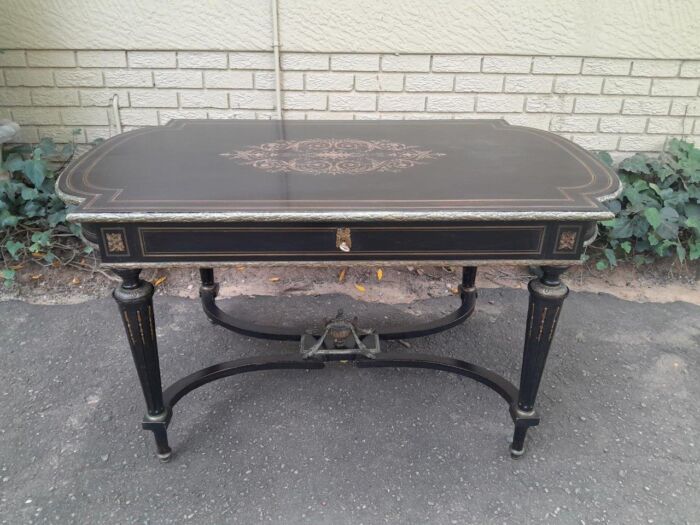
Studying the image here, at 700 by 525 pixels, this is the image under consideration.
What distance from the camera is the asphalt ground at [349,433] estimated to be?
1863 millimetres

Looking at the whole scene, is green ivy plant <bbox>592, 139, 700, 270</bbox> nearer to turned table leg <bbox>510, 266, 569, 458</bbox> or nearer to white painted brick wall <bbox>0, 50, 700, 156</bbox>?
white painted brick wall <bbox>0, 50, 700, 156</bbox>

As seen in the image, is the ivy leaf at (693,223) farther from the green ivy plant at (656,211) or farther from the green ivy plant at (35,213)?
the green ivy plant at (35,213)

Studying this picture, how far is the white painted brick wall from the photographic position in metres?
3.11

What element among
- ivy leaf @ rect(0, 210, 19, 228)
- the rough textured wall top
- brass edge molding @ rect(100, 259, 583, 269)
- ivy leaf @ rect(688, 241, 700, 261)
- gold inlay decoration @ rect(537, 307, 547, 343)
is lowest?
ivy leaf @ rect(688, 241, 700, 261)

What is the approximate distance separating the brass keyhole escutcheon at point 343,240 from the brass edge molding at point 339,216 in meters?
0.06

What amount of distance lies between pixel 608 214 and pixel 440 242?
49cm

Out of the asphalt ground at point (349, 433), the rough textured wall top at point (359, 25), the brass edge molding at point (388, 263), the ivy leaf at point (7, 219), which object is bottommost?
the asphalt ground at point (349, 433)

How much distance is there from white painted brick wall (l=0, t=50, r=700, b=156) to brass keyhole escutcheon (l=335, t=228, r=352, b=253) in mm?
1812

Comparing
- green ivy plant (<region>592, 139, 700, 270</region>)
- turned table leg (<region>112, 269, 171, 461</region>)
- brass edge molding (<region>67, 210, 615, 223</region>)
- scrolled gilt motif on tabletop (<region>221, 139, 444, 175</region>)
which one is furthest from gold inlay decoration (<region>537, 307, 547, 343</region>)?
green ivy plant (<region>592, 139, 700, 270</region>)

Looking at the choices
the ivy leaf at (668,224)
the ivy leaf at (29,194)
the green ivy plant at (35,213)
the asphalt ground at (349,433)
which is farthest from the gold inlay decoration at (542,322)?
the ivy leaf at (29,194)

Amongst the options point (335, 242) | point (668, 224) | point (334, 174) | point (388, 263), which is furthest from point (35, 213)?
point (668, 224)

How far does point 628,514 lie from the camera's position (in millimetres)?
1838

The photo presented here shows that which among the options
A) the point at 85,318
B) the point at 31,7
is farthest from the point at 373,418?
the point at 31,7

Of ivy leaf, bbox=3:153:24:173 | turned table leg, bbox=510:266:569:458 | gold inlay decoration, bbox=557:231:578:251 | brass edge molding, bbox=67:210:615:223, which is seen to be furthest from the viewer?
ivy leaf, bbox=3:153:24:173
